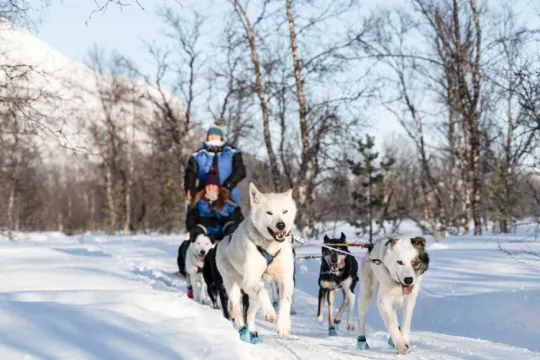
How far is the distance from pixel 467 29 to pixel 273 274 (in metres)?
11.8

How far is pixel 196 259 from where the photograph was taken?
805cm

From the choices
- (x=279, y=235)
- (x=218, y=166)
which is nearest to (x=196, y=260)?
(x=218, y=166)

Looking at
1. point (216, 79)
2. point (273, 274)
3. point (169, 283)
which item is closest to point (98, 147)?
point (216, 79)

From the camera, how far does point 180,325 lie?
4070 millimetres

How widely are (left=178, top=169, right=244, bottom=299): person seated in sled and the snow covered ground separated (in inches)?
52.9

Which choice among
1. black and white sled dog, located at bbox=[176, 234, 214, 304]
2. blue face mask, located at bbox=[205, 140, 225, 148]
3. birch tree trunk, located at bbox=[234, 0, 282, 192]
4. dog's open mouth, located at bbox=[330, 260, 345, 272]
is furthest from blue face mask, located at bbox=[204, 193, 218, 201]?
birch tree trunk, located at bbox=[234, 0, 282, 192]

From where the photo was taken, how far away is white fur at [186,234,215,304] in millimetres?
7984

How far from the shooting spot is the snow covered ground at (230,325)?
11.6 feet

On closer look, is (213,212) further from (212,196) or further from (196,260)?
(196,260)

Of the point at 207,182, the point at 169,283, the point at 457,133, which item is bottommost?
→ the point at 169,283

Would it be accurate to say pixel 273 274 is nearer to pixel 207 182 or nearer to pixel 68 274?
pixel 207 182

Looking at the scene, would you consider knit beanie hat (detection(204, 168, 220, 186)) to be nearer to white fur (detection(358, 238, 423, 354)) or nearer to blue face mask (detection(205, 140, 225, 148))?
blue face mask (detection(205, 140, 225, 148))

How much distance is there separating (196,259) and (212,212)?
0.65 metres

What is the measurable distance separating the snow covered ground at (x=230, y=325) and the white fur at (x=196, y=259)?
1.05m
